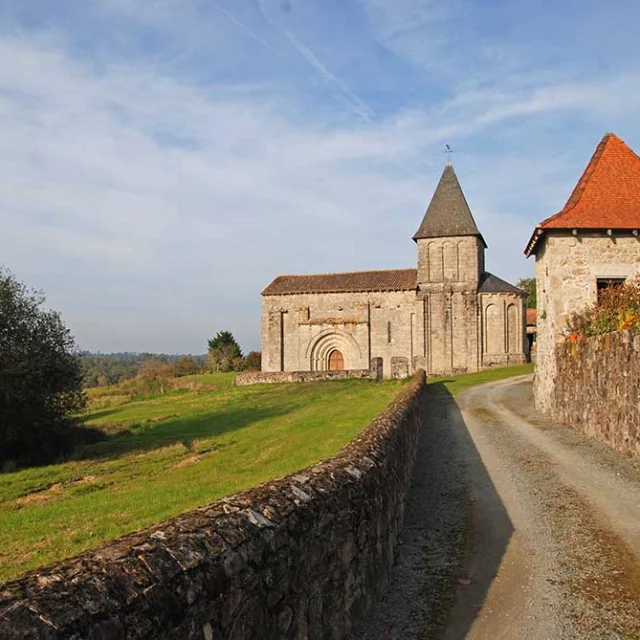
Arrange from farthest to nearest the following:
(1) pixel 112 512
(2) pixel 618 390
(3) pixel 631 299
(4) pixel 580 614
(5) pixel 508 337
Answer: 1. (5) pixel 508 337
2. (3) pixel 631 299
3. (2) pixel 618 390
4. (1) pixel 112 512
5. (4) pixel 580 614

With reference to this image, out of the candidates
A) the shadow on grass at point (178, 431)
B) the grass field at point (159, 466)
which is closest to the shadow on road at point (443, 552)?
the grass field at point (159, 466)

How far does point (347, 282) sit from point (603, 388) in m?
38.7

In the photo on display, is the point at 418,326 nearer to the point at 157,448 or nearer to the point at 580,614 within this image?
the point at 157,448

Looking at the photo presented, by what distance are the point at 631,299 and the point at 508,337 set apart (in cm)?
3407

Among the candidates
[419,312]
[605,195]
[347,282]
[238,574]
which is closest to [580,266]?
[605,195]

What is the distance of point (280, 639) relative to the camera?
3.81 m

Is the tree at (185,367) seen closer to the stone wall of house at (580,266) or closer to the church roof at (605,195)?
the church roof at (605,195)

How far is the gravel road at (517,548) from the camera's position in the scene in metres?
5.30

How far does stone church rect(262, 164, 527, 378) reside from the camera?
1911 inches

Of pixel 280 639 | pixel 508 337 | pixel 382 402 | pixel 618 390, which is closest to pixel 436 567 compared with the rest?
pixel 280 639

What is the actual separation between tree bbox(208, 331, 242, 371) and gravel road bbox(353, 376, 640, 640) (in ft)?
183

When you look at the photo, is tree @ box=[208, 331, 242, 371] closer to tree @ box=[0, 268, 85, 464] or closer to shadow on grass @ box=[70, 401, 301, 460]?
shadow on grass @ box=[70, 401, 301, 460]

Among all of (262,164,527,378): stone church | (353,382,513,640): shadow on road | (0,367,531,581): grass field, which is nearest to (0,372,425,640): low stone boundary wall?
(353,382,513,640): shadow on road

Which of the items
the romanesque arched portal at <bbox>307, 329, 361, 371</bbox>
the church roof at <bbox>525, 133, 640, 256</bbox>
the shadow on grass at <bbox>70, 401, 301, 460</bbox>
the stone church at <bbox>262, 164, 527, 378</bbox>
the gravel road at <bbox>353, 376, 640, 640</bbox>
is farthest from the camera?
the romanesque arched portal at <bbox>307, 329, 361, 371</bbox>
